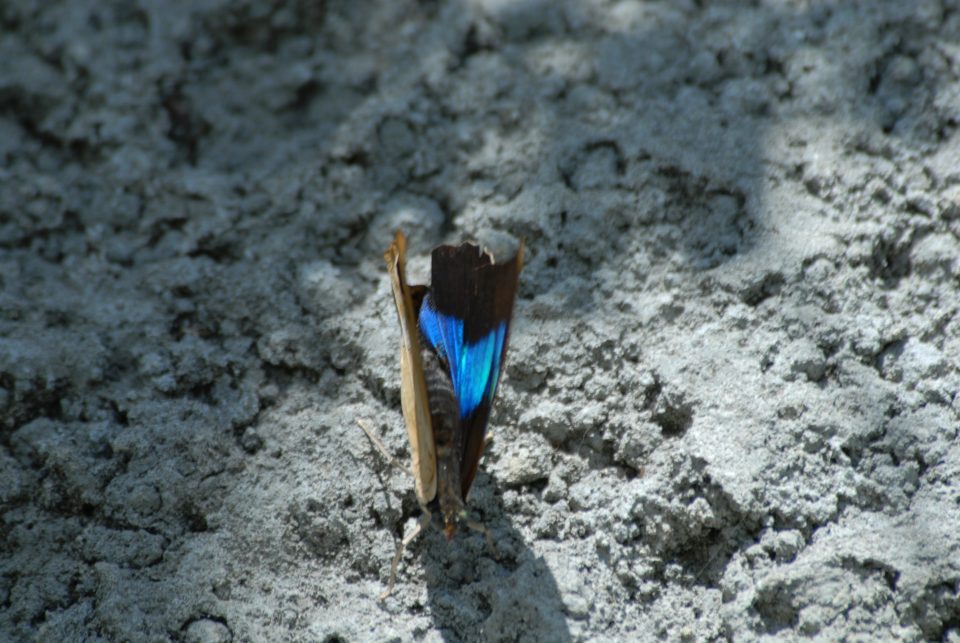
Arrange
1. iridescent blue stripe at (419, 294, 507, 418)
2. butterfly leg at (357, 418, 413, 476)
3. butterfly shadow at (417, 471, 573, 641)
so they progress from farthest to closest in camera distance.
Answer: butterfly leg at (357, 418, 413, 476) → iridescent blue stripe at (419, 294, 507, 418) → butterfly shadow at (417, 471, 573, 641)

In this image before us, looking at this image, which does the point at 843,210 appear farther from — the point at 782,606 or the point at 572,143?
the point at 782,606

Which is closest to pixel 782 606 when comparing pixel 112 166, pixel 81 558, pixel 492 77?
pixel 81 558

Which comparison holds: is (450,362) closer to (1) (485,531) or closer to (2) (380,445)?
(2) (380,445)

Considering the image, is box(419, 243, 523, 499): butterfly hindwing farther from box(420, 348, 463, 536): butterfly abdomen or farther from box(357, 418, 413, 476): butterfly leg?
box(357, 418, 413, 476): butterfly leg

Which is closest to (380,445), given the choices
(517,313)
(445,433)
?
(445,433)

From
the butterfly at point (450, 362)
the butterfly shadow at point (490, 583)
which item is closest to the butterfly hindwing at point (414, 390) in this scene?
the butterfly at point (450, 362)

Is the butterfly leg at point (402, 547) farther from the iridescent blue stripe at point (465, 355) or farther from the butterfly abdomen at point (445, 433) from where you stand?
the iridescent blue stripe at point (465, 355)

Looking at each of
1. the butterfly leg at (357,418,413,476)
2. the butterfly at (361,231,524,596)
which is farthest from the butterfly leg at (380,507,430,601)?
the butterfly leg at (357,418,413,476)
